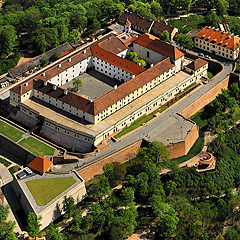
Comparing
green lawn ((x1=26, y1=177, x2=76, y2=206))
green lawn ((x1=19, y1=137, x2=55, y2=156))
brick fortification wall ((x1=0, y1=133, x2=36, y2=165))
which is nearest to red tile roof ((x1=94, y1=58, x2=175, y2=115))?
green lawn ((x1=19, y1=137, x2=55, y2=156))

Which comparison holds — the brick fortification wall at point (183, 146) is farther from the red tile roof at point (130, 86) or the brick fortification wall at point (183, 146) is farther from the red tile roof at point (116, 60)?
the red tile roof at point (116, 60)

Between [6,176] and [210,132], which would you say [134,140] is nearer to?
[210,132]

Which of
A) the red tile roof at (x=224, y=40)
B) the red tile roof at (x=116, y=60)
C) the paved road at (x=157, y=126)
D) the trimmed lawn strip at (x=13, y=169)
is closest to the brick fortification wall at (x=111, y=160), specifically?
the paved road at (x=157, y=126)

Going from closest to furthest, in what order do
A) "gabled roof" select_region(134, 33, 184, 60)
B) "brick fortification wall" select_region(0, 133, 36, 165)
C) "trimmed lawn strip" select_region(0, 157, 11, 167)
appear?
1. "brick fortification wall" select_region(0, 133, 36, 165)
2. "trimmed lawn strip" select_region(0, 157, 11, 167)
3. "gabled roof" select_region(134, 33, 184, 60)

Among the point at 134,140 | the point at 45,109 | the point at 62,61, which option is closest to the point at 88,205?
the point at 134,140

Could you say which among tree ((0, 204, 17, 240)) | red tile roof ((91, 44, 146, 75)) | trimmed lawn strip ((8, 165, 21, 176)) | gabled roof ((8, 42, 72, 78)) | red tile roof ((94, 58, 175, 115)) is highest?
red tile roof ((91, 44, 146, 75))

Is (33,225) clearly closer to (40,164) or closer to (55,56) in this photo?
(40,164)

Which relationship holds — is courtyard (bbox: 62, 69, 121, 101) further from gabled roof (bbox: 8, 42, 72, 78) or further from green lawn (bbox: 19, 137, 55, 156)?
green lawn (bbox: 19, 137, 55, 156)
